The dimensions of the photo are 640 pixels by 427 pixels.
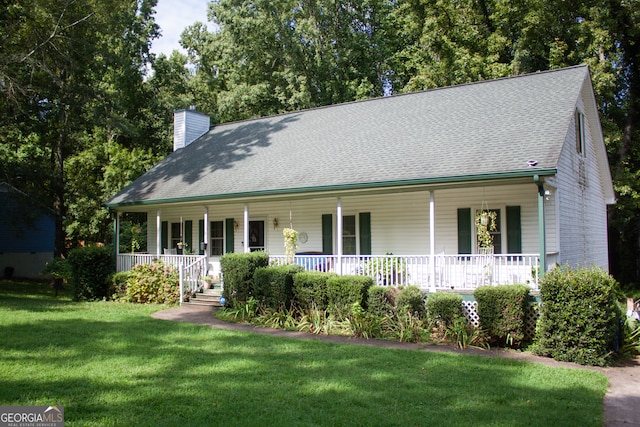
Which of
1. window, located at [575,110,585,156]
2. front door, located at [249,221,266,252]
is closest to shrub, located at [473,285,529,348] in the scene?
window, located at [575,110,585,156]

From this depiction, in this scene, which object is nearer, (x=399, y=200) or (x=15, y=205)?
(x=399, y=200)

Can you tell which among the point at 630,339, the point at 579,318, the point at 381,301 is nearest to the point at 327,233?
the point at 381,301

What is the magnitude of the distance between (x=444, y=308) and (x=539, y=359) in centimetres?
197

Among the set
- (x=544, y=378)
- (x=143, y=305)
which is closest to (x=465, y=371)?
(x=544, y=378)

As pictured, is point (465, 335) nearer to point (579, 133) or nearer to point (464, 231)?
point (464, 231)

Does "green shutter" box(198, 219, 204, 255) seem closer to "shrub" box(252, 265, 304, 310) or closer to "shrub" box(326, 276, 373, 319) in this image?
"shrub" box(252, 265, 304, 310)

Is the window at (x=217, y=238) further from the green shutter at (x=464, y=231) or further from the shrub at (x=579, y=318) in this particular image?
the shrub at (x=579, y=318)

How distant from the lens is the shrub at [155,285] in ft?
50.0

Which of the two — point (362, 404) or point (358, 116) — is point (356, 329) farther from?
point (358, 116)

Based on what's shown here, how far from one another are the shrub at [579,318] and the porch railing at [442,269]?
1.60m

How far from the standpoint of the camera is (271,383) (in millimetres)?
6773

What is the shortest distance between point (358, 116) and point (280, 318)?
8.77m

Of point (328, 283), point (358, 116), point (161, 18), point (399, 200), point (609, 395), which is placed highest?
point (161, 18)

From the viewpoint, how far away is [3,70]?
15109 millimetres
